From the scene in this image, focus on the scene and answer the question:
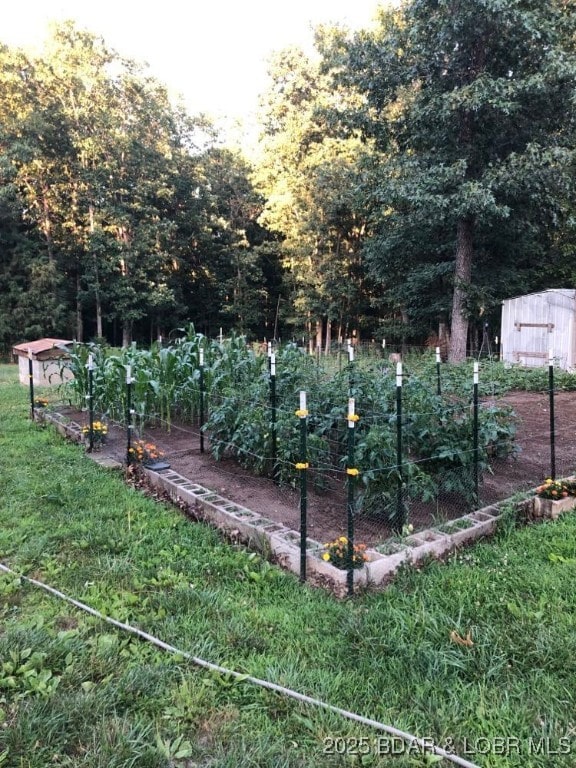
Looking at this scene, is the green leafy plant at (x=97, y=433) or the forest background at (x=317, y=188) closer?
the green leafy plant at (x=97, y=433)

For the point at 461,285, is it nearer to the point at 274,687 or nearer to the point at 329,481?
the point at 329,481

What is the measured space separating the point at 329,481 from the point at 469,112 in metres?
10.1

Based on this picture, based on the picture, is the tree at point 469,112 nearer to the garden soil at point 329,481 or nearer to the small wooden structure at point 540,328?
the small wooden structure at point 540,328

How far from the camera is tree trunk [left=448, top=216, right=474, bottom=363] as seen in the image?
12156 mm

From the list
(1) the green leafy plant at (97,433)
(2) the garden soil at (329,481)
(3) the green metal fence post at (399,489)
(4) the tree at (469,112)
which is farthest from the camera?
(4) the tree at (469,112)

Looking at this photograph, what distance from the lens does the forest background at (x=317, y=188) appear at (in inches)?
414

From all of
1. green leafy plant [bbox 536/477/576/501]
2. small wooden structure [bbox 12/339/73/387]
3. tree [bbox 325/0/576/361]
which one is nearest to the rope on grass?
green leafy plant [bbox 536/477/576/501]

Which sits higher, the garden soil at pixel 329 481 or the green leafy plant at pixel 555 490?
the green leafy plant at pixel 555 490

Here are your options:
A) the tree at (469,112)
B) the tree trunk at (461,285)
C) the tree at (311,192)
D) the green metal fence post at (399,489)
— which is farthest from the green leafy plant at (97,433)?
the tree at (311,192)

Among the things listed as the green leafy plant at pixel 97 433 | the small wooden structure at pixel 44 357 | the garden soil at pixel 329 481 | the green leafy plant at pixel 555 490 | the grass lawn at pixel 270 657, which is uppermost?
the small wooden structure at pixel 44 357

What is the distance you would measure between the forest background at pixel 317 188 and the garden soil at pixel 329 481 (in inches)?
268

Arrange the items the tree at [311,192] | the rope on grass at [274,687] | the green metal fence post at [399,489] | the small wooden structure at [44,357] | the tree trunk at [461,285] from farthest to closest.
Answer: the tree at [311,192]
the tree trunk at [461,285]
the small wooden structure at [44,357]
the green metal fence post at [399,489]
the rope on grass at [274,687]

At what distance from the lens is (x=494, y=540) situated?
3.11 metres

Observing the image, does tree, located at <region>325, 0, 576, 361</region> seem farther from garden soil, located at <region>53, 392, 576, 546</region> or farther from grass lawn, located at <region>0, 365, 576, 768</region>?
grass lawn, located at <region>0, 365, 576, 768</region>
